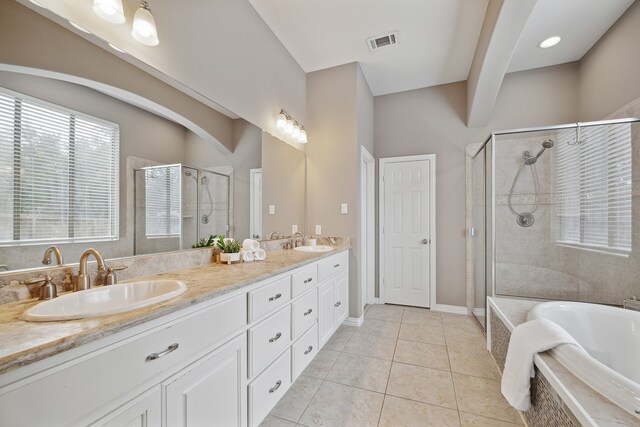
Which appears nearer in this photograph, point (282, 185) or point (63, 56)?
point (63, 56)

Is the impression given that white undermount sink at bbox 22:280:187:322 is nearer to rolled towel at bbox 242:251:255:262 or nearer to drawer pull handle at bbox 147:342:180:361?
drawer pull handle at bbox 147:342:180:361

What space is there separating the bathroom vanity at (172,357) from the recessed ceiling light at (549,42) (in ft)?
10.8

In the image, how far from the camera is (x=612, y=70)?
7.84 feet

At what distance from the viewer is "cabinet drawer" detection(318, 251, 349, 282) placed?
2.20m

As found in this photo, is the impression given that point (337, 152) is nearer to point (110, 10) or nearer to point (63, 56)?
point (110, 10)

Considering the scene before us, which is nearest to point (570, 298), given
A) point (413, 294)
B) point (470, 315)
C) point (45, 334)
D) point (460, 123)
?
point (470, 315)

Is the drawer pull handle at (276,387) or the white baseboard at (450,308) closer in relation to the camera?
the drawer pull handle at (276,387)

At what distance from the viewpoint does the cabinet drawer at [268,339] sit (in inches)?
53.1

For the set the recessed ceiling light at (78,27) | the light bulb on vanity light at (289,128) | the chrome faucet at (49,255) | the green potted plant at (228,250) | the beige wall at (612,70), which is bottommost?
the green potted plant at (228,250)

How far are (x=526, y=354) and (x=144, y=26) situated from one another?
247cm

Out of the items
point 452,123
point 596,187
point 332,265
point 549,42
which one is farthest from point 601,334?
point 549,42

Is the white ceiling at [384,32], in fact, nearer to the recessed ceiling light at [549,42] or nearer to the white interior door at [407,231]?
Result: the recessed ceiling light at [549,42]

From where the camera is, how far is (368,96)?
3.50 metres

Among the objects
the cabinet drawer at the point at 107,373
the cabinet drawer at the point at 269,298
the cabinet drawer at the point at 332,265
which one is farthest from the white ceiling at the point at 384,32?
the cabinet drawer at the point at 107,373
